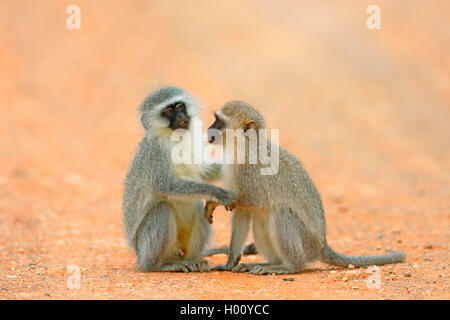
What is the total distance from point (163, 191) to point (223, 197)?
0.83 metres

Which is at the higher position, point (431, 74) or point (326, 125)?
point (431, 74)

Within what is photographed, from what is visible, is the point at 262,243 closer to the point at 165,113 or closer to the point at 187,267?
the point at 187,267

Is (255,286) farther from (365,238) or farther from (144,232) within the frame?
(365,238)

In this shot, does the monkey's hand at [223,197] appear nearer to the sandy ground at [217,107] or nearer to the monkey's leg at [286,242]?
the monkey's leg at [286,242]

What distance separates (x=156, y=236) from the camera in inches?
330

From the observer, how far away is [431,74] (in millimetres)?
24703

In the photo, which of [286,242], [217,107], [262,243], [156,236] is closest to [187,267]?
[156,236]

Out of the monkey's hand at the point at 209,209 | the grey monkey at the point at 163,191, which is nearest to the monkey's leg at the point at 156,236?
the grey monkey at the point at 163,191

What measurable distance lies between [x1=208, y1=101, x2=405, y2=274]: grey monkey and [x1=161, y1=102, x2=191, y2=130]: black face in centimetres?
40

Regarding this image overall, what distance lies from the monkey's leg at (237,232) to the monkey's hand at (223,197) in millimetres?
360

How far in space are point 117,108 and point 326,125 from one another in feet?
22.9

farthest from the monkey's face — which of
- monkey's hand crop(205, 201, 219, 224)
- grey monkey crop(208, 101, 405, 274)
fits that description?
monkey's hand crop(205, 201, 219, 224)

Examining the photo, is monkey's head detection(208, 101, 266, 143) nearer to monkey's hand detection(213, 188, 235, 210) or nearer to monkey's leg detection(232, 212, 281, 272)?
monkey's hand detection(213, 188, 235, 210)
